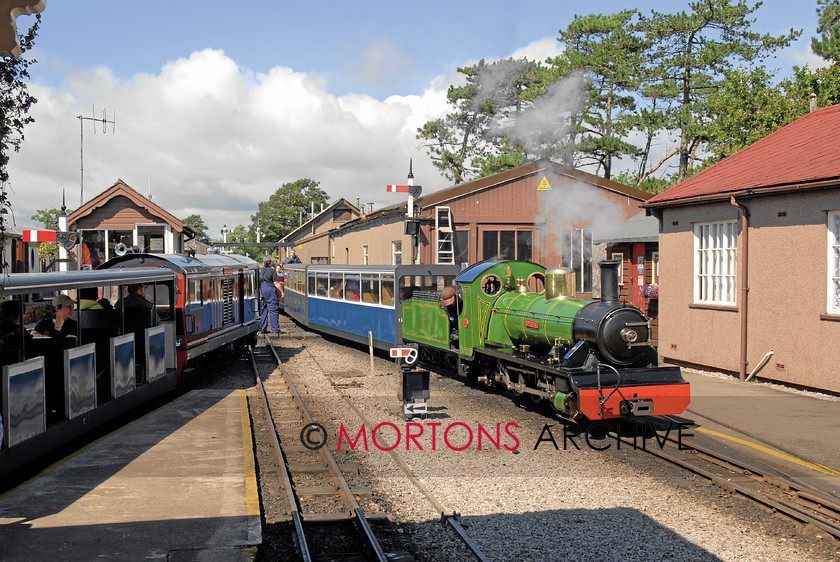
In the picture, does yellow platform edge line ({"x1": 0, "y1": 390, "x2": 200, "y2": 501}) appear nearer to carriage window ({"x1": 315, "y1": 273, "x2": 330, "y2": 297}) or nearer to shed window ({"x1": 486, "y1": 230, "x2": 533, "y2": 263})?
carriage window ({"x1": 315, "y1": 273, "x2": 330, "y2": 297})

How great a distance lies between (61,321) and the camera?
7.79m

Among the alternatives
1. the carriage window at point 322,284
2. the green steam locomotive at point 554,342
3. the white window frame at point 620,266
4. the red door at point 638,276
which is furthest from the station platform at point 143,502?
the white window frame at point 620,266

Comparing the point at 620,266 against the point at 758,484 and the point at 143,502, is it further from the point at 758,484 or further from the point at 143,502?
the point at 143,502

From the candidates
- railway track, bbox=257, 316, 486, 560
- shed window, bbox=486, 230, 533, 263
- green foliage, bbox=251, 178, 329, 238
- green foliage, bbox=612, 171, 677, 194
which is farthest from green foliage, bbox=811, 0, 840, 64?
green foliage, bbox=251, 178, 329, 238

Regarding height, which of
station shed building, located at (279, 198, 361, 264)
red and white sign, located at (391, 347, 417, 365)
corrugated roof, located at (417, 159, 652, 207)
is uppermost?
station shed building, located at (279, 198, 361, 264)

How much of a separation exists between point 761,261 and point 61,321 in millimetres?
10877

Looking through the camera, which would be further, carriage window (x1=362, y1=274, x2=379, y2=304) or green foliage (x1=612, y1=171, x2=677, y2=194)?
green foliage (x1=612, y1=171, x2=677, y2=194)

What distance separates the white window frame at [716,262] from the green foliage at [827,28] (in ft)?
98.0

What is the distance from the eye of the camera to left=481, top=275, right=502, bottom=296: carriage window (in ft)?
38.5

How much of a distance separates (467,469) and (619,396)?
6.84ft

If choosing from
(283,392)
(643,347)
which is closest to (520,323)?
(643,347)

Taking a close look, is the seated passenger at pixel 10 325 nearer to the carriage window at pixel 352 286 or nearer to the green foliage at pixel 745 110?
the carriage window at pixel 352 286

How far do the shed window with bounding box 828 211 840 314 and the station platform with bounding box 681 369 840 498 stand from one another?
4.89 ft

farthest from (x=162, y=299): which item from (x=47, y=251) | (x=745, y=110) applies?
(x=745, y=110)
